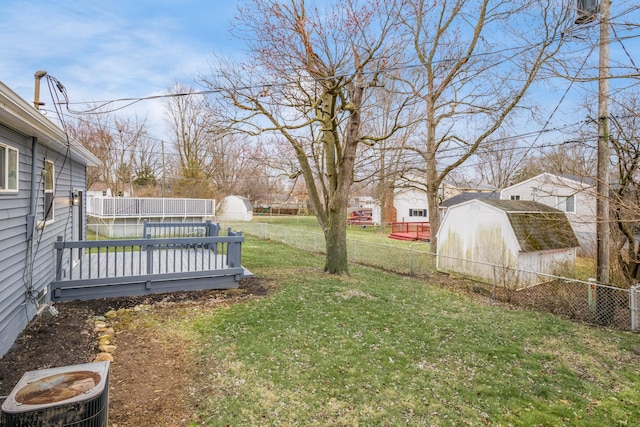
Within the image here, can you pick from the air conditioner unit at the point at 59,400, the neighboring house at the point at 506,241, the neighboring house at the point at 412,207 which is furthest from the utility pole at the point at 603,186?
the neighboring house at the point at 412,207

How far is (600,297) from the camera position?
6734 millimetres

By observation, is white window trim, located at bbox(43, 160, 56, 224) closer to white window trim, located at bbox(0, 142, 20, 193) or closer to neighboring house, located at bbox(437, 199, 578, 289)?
white window trim, located at bbox(0, 142, 20, 193)

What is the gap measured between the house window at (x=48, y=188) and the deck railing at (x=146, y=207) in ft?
39.5

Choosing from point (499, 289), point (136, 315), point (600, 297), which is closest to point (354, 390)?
point (136, 315)

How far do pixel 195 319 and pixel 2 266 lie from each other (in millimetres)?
2499

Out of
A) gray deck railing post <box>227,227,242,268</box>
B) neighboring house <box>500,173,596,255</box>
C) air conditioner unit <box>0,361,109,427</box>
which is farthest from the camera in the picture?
neighboring house <box>500,173,596,255</box>

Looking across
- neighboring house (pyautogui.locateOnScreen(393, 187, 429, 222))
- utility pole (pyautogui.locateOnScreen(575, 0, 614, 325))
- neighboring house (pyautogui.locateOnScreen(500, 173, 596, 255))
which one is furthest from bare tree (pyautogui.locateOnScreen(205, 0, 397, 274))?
neighboring house (pyautogui.locateOnScreen(393, 187, 429, 222))

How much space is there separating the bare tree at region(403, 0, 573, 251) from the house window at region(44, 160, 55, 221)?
957 cm

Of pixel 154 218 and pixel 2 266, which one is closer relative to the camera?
pixel 2 266

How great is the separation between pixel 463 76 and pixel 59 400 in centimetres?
1433

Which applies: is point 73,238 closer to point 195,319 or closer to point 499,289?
point 195,319

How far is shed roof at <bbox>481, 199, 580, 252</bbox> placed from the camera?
9.79m

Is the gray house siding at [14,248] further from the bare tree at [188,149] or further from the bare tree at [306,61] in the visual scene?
the bare tree at [188,149]

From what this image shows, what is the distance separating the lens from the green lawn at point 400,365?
3.29 metres
